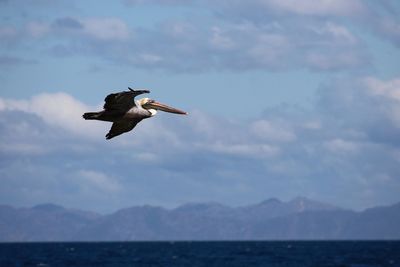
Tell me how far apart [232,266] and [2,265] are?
110 ft

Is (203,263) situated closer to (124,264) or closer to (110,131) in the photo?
(124,264)

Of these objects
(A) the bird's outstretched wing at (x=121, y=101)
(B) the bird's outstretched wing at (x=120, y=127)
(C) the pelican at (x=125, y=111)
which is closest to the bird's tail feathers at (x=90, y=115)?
(C) the pelican at (x=125, y=111)

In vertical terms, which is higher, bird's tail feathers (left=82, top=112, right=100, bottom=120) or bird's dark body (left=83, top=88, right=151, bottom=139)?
bird's dark body (left=83, top=88, right=151, bottom=139)

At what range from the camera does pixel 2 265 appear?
133 m

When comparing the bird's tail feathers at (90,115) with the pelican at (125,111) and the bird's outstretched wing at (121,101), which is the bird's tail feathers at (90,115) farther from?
the bird's outstretched wing at (121,101)

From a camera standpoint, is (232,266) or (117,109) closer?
(117,109)

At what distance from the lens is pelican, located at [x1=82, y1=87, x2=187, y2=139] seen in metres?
23.2

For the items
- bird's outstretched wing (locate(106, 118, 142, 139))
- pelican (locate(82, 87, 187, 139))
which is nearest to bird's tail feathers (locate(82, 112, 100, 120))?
pelican (locate(82, 87, 187, 139))

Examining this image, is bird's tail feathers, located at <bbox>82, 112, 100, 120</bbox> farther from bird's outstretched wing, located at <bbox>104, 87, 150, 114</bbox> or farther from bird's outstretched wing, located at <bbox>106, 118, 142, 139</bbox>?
bird's outstretched wing, located at <bbox>106, 118, 142, 139</bbox>

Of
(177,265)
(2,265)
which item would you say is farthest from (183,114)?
(2,265)

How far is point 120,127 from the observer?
25.6 m

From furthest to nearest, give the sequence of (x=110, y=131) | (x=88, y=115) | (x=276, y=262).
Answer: (x=276, y=262), (x=110, y=131), (x=88, y=115)

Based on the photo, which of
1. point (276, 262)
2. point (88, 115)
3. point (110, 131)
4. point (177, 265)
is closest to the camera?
point (88, 115)

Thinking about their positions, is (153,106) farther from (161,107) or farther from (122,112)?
(122,112)
